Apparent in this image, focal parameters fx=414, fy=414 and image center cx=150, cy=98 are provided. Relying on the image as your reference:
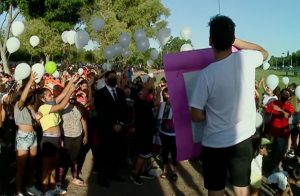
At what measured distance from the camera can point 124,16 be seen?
3931 centimetres

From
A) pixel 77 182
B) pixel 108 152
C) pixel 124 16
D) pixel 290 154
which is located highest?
pixel 124 16

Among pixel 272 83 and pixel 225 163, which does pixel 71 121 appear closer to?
pixel 225 163

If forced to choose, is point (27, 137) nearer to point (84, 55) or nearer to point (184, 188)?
point (184, 188)

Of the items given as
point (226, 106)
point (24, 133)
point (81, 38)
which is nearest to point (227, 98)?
point (226, 106)

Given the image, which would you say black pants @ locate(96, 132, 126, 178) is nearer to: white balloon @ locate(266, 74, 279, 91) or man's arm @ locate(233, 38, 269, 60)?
man's arm @ locate(233, 38, 269, 60)

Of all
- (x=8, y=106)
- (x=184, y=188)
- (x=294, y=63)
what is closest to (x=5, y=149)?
(x=8, y=106)

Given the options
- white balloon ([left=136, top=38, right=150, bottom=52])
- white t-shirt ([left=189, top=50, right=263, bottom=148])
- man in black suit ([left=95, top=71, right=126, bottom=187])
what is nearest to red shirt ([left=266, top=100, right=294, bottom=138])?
man in black suit ([left=95, top=71, right=126, bottom=187])

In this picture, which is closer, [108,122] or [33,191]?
[33,191]

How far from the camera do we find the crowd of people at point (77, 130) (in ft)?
19.3

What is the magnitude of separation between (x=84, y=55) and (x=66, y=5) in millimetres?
50247

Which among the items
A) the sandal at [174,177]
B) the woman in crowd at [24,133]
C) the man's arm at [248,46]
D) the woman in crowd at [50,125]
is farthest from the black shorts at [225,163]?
the sandal at [174,177]

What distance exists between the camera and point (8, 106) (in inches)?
292

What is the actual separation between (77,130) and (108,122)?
745 millimetres

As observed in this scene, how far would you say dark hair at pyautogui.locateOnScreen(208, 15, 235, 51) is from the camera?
282 cm
